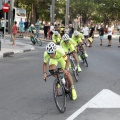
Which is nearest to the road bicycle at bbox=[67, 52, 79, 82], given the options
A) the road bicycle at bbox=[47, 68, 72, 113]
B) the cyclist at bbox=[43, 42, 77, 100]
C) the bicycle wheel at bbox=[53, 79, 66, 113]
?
the cyclist at bbox=[43, 42, 77, 100]

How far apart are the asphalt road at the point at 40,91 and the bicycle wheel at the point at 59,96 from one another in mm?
138

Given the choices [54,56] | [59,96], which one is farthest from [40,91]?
[59,96]

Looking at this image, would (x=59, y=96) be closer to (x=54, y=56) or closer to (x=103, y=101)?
(x=54, y=56)

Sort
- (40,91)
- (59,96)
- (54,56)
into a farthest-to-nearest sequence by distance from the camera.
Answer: (40,91) < (54,56) < (59,96)

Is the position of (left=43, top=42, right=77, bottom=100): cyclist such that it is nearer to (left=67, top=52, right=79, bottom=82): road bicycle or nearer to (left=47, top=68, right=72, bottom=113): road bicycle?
(left=47, top=68, right=72, bottom=113): road bicycle

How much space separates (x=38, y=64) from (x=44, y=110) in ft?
26.2

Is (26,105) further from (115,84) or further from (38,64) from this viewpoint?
(38,64)

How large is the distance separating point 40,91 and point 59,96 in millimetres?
2254

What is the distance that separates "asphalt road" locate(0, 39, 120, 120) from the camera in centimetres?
695

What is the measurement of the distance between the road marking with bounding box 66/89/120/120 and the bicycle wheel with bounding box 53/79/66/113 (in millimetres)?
285

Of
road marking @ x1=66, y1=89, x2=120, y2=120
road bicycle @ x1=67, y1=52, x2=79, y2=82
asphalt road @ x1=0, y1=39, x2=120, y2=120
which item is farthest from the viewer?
road bicycle @ x1=67, y1=52, x2=79, y2=82

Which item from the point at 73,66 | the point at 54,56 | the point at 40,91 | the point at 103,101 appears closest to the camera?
the point at 54,56

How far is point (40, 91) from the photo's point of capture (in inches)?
366

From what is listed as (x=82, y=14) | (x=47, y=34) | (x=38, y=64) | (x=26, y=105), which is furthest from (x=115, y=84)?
(x=82, y=14)
